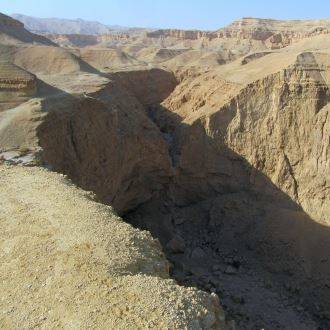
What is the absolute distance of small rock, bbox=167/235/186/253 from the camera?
19891mm

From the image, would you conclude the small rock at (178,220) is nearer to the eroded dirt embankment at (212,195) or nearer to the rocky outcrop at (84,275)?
the eroded dirt embankment at (212,195)

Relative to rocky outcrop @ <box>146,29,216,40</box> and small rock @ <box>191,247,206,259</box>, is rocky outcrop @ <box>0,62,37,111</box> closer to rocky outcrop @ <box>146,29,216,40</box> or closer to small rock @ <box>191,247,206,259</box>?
small rock @ <box>191,247,206,259</box>

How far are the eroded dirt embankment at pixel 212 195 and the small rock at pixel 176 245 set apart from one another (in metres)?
0.04

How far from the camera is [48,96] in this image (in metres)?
19.6

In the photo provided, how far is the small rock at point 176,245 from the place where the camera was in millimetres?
19891

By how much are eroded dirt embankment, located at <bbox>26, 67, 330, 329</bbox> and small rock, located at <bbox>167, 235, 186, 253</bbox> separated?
0.04 meters

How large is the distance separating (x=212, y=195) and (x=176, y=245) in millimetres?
4047

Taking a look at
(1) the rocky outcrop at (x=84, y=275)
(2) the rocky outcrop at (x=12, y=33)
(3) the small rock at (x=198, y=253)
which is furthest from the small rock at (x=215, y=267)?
(2) the rocky outcrop at (x=12, y=33)

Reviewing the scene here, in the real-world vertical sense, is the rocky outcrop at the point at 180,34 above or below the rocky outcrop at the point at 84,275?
below

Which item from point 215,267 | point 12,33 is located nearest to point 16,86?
point 215,267

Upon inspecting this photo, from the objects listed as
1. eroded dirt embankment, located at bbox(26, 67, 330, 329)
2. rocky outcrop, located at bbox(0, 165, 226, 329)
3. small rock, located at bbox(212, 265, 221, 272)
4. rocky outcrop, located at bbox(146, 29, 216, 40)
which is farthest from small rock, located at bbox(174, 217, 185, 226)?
rocky outcrop, located at bbox(146, 29, 216, 40)

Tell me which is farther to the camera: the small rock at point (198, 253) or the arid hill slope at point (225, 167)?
the small rock at point (198, 253)

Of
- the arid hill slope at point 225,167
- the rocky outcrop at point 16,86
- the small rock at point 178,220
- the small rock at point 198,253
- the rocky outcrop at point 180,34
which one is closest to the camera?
the arid hill slope at point 225,167

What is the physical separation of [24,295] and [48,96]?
12.4m
